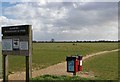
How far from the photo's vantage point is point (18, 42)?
13.6m

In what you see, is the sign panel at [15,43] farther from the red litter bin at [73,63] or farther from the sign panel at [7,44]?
the red litter bin at [73,63]

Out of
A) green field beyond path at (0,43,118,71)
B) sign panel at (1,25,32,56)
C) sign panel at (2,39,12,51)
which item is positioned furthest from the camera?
green field beyond path at (0,43,118,71)

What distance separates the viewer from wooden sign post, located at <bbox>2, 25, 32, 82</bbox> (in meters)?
12.8

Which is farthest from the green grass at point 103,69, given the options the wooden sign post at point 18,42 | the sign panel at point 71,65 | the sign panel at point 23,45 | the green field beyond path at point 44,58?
the sign panel at point 23,45

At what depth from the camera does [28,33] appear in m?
13.0

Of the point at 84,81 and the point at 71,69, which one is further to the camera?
the point at 71,69

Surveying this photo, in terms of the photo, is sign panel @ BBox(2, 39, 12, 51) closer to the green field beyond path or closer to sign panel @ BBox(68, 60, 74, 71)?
sign panel @ BBox(68, 60, 74, 71)

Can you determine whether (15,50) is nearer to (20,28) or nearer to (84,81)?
(20,28)

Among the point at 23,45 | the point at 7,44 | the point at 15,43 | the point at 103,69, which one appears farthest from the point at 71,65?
the point at 103,69

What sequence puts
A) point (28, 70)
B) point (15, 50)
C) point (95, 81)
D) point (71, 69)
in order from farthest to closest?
point (71, 69)
point (95, 81)
point (15, 50)
point (28, 70)

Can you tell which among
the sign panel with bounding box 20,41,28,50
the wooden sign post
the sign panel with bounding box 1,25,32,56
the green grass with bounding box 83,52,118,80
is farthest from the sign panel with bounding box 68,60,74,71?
the sign panel with bounding box 20,41,28,50

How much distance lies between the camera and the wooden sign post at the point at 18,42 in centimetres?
1282

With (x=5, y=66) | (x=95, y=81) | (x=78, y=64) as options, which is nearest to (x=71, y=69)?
(x=78, y=64)

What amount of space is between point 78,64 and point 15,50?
489 centimetres
